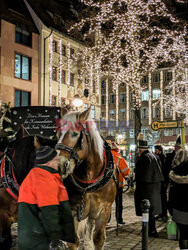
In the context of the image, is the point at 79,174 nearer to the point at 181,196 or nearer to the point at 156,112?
the point at 181,196

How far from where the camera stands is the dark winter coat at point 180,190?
5.42 metres

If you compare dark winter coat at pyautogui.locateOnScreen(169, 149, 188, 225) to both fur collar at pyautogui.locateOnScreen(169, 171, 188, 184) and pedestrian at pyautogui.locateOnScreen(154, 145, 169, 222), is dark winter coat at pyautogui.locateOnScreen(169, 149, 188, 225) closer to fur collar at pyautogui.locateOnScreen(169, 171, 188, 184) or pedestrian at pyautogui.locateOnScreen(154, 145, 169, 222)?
fur collar at pyautogui.locateOnScreen(169, 171, 188, 184)

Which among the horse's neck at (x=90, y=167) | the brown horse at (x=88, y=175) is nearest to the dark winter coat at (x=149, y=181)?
the brown horse at (x=88, y=175)

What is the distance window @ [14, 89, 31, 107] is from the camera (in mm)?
26297

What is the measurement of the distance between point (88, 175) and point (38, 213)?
1.94m

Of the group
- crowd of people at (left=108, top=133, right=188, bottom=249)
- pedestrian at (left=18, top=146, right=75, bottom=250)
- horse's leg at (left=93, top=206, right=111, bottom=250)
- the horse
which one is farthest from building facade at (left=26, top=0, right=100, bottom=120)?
pedestrian at (left=18, top=146, right=75, bottom=250)

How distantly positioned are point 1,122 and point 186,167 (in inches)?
143

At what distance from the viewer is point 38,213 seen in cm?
302

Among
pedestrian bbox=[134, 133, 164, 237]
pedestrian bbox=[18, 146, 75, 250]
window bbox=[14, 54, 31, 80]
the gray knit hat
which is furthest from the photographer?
window bbox=[14, 54, 31, 80]

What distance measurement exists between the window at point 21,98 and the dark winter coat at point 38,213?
23.8 meters

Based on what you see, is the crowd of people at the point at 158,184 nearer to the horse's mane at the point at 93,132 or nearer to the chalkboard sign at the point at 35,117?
the horse's mane at the point at 93,132

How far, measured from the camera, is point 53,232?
9.82 ft

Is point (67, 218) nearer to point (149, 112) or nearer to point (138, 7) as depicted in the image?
point (138, 7)

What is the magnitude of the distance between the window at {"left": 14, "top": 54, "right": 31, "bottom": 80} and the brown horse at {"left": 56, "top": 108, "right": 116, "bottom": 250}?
879 inches
